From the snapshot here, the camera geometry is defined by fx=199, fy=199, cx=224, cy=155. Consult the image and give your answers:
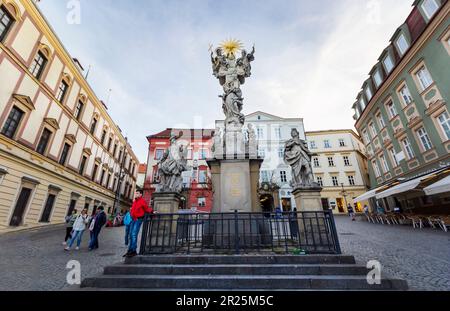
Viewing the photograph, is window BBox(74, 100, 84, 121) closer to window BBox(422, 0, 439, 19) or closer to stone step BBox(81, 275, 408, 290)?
stone step BBox(81, 275, 408, 290)

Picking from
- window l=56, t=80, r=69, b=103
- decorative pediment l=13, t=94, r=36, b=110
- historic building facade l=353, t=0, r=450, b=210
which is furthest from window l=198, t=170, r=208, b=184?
decorative pediment l=13, t=94, r=36, b=110

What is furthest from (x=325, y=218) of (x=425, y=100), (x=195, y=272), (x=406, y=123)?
(x=406, y=123)

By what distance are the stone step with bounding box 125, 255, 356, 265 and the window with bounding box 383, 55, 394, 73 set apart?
68.6 feet

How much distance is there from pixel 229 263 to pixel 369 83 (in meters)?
25.5

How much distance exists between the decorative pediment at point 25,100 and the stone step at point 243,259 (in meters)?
15.5

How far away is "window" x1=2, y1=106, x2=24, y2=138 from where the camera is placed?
41.2 ft

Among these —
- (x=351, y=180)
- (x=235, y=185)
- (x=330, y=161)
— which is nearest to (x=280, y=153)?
(x=330, y=161)

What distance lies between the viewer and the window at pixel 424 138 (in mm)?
14805

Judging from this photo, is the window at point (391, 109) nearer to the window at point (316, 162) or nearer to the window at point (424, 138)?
the window at point (424, 138)

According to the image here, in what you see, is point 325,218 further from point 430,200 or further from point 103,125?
point 103,125

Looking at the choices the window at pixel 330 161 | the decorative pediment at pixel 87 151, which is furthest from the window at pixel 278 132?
the decorative pediment at pixel 87 151

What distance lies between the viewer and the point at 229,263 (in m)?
4.15

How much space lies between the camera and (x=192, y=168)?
32656mm

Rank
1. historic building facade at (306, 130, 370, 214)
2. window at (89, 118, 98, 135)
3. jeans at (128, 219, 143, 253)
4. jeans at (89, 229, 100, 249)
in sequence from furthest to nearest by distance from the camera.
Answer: historic building facade at (306, 130, 370, 214) → window at (89, 118, 98, 135) → jeans at (89, 229, 100, 249) → jeans at (128, 219, 143, 253)
